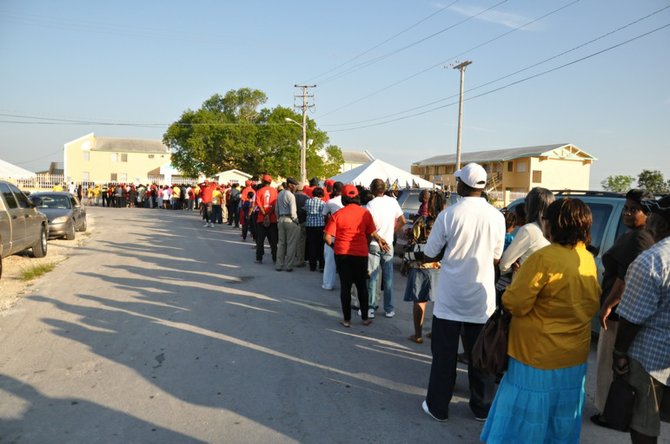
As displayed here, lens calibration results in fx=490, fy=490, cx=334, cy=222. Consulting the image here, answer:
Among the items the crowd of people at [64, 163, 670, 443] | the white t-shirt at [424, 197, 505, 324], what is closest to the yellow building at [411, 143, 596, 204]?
the crowd of people at [64, 163, 670, 443]

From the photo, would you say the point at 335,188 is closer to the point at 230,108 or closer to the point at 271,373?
the point at 271,373

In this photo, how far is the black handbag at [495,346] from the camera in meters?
3.25

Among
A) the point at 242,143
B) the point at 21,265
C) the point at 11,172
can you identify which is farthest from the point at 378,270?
the point at 242,143

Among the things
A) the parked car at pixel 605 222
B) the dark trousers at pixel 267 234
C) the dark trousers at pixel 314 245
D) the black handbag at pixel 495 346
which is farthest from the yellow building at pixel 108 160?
the black handbag at pixel 495 346

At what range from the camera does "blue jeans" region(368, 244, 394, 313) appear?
7082 mm

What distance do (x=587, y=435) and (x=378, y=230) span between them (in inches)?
147

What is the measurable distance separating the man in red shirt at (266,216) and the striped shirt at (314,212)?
1.08 m

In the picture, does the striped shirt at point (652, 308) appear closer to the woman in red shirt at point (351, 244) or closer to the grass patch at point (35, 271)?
the woman in red shirt at point (351, 244)

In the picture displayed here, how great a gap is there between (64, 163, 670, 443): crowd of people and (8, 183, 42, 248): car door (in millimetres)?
7731

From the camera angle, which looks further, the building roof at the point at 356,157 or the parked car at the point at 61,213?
the building roof at the point at 356,157

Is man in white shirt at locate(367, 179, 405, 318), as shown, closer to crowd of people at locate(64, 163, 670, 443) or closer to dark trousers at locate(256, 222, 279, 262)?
crowd of people at locate(64, 163, 670, 443)

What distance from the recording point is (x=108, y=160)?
7388 cm

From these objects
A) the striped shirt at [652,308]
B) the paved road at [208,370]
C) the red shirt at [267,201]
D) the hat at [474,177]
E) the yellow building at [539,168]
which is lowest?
the paved road at [208,370]

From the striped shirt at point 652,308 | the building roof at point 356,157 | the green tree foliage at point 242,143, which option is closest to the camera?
the striped shirt at point 652,308
